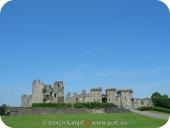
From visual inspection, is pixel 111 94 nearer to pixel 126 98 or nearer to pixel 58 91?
pixel 126 98

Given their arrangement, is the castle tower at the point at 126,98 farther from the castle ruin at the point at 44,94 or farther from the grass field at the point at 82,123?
the grass field at the point at 82,123

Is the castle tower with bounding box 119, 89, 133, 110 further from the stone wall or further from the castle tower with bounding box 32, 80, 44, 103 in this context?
the stone wall

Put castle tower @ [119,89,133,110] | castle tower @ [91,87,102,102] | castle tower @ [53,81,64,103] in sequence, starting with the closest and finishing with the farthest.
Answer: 1. castle tower @ [53,81,64,103]
2. castle tower @ [91,87,102,102]
3. castle tower @ [119,89,133,110]

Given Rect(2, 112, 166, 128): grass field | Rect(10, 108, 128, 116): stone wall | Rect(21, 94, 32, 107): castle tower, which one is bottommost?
Rect(2, 112, 166, 128): grass field

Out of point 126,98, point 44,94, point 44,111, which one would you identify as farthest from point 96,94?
point 44,111

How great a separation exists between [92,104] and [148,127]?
68.2ft

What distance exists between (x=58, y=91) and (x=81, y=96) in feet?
20.6

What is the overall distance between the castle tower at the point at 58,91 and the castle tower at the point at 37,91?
1.84m

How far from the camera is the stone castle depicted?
43469mm

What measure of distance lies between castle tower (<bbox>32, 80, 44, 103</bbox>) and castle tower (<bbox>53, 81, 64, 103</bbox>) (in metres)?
1.84

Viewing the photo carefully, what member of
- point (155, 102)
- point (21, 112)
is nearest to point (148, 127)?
point (21, 112)

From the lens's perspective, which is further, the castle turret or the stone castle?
the castle turret

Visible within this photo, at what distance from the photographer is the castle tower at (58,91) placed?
44.2 metres

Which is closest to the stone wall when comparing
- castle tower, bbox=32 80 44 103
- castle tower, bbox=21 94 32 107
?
castle tower, bbox=32 80 44 103
